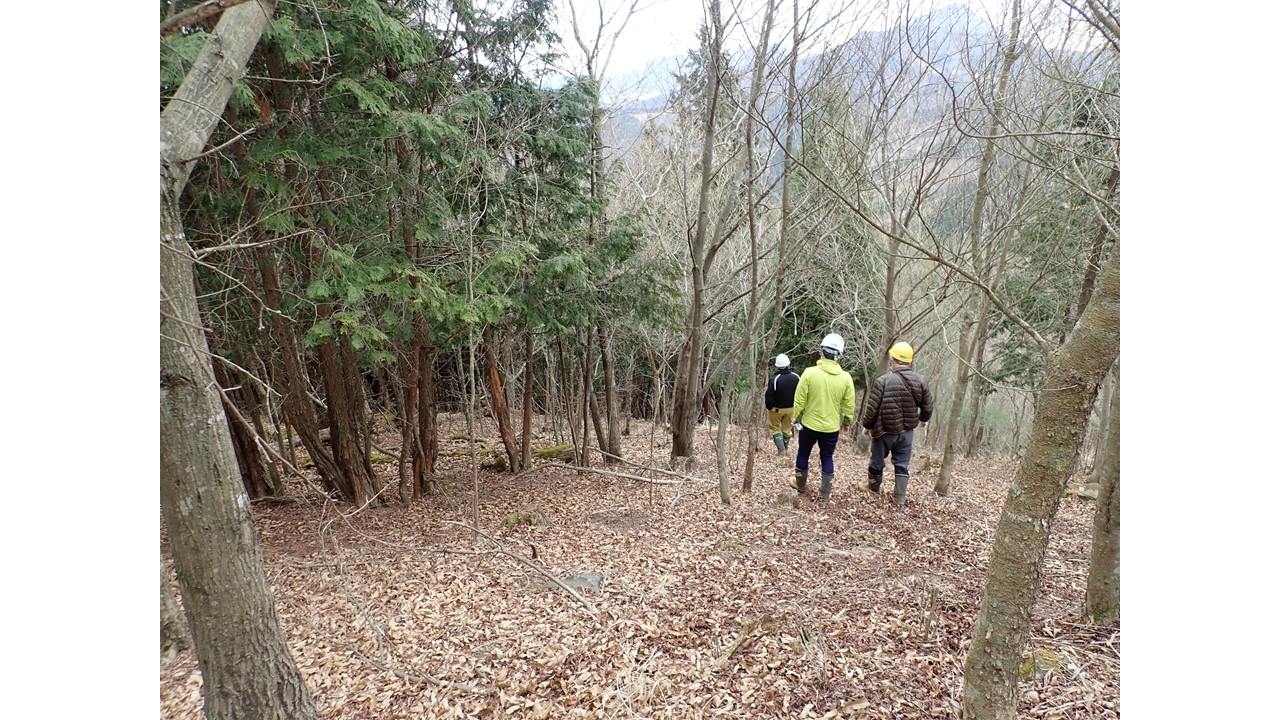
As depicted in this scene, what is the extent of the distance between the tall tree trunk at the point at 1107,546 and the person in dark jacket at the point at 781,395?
19.0 ft

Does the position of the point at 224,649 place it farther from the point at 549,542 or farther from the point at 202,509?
the point at 549,542

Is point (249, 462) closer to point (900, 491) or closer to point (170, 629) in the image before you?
point (170, 629)

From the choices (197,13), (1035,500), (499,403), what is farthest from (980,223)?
(197,13)

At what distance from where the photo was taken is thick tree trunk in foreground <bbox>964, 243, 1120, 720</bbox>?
1961 millimetres

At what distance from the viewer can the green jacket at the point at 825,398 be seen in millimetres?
6453

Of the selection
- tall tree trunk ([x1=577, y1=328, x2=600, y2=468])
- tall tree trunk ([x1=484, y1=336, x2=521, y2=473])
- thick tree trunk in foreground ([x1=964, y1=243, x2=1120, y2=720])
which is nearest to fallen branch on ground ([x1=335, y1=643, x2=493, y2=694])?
thick tree trunk in foreground ([x1=964, y1=243, x2=1120, y2=720])

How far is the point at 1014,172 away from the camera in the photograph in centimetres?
628

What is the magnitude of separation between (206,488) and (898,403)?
243 inches

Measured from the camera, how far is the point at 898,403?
6.38 meters

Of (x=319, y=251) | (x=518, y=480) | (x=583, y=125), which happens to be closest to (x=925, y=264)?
(x=583, y=125)

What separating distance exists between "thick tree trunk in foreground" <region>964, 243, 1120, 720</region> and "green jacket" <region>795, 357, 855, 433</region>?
4289 millimetres

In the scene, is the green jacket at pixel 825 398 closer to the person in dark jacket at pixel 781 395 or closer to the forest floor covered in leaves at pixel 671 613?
the forest floor covered in leaves at pixel 671 613

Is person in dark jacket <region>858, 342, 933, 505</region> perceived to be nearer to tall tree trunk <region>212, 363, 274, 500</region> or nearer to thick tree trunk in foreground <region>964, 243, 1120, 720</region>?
thick tree trunk in foreground <region>964, 243, 1120, 720</region>

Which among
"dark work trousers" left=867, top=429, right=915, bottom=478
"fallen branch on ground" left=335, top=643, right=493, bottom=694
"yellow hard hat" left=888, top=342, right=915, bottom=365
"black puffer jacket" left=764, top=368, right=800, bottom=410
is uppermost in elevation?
"yellow hard hat" left=888, top=342, right=915, bottom=365
